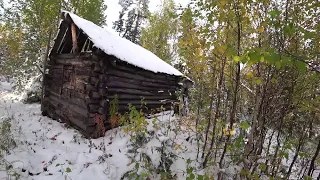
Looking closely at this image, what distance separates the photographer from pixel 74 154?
609 cm

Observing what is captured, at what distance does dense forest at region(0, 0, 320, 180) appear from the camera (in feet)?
11.7

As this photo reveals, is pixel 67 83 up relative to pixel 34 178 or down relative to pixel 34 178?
up

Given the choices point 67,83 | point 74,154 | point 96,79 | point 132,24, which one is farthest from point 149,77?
point 132,24

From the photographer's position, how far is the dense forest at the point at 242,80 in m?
3.58

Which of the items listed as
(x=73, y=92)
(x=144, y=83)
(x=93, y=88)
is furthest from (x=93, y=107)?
(x=144, y=83)

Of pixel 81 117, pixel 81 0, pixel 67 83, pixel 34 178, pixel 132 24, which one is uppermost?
pixel 132 24

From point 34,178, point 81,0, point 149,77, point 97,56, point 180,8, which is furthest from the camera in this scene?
point 81,0

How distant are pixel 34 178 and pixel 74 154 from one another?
126cm

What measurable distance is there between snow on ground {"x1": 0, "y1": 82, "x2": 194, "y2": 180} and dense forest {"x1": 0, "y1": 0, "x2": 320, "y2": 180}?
37 centimetres

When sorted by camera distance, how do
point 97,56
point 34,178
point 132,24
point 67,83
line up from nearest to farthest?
point 34,178, point 97,56, point 67,83, point 132,24

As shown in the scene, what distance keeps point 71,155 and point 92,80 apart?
237 cm

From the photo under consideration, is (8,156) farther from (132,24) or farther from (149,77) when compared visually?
(132,24)

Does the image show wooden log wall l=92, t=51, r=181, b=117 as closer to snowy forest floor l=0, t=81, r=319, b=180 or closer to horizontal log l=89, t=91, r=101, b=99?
horizontal log l=89, t=91, r=101, b=99

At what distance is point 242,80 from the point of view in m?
7.14
